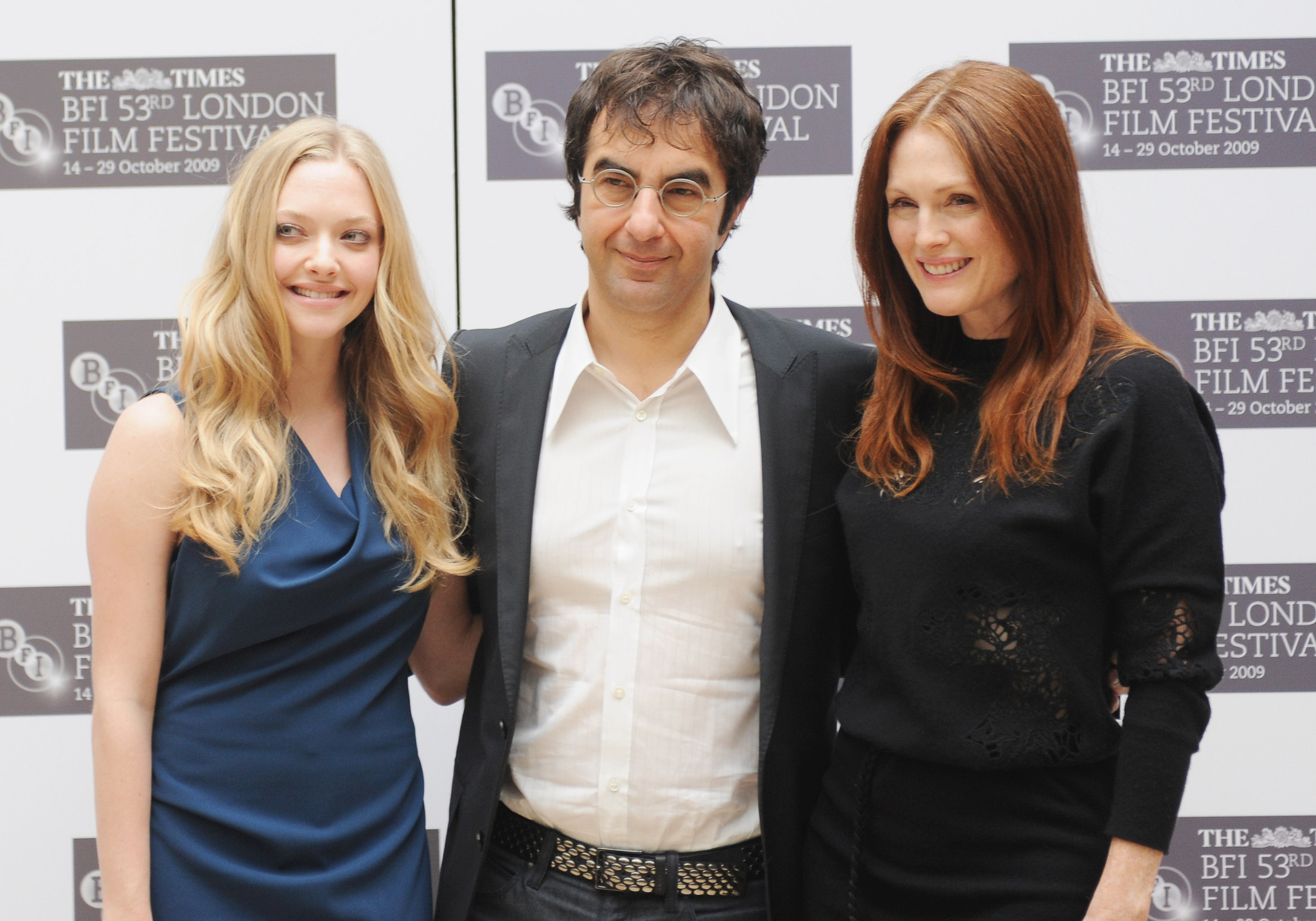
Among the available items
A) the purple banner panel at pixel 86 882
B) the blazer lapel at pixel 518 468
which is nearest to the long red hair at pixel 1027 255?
the blazer lapel at pixel 518 468

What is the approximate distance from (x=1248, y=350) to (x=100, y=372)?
2585mm

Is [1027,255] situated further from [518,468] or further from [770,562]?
[518,468]

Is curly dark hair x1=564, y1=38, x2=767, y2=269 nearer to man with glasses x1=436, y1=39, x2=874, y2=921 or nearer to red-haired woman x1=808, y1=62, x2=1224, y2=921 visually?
man with glasses x1=436, y1=39, x2=874, y2=921

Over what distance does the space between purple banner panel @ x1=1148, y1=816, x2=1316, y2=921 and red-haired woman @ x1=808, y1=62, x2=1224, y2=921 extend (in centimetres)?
126

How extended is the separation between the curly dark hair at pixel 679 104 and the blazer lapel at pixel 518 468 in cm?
32

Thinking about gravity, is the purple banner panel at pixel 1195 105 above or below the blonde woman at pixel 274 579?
above

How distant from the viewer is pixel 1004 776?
138 centimetres

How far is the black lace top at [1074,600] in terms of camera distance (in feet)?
4.16

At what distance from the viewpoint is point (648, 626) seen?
1.64 metres

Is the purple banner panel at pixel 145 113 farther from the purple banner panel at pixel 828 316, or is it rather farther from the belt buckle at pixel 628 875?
the belt buckle at pixel 628 875

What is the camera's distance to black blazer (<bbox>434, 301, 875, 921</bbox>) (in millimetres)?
1636

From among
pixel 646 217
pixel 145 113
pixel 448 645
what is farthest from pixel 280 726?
pixel 145 113

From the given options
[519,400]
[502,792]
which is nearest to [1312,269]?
[519,400]

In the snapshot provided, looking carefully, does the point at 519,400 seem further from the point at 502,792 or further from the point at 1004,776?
the point at 1004,776
